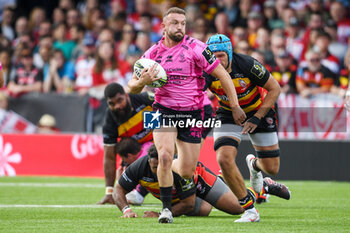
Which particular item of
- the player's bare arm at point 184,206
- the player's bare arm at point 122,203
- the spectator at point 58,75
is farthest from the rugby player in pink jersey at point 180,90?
the spectator at point 58,75

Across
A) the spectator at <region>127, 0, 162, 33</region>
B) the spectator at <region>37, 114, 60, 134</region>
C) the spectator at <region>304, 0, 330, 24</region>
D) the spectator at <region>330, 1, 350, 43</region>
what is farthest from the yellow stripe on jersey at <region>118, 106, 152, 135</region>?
the spectator at <region>127, 0, 162, 33</region>

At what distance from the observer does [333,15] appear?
15.8 metres

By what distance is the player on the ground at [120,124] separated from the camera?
32.7 feet

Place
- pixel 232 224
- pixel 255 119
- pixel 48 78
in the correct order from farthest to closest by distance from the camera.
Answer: pixel 48 78, pixel 255 119, pixel 232 224

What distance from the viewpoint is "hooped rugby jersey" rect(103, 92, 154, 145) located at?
33.8 feet

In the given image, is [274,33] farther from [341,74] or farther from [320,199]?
[320,199]

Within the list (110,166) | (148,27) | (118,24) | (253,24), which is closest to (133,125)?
(110,166)

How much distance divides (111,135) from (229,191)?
7.87 feet

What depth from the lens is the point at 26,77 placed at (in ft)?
53.7

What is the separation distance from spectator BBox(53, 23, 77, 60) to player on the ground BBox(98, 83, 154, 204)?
742 cm

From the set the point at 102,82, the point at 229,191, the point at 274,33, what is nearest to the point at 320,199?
the point at 229,191

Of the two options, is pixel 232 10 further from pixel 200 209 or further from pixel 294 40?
pixel 200 209

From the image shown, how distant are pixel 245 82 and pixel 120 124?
101 inches

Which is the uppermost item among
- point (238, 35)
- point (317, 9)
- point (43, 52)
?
point (317, 9)
